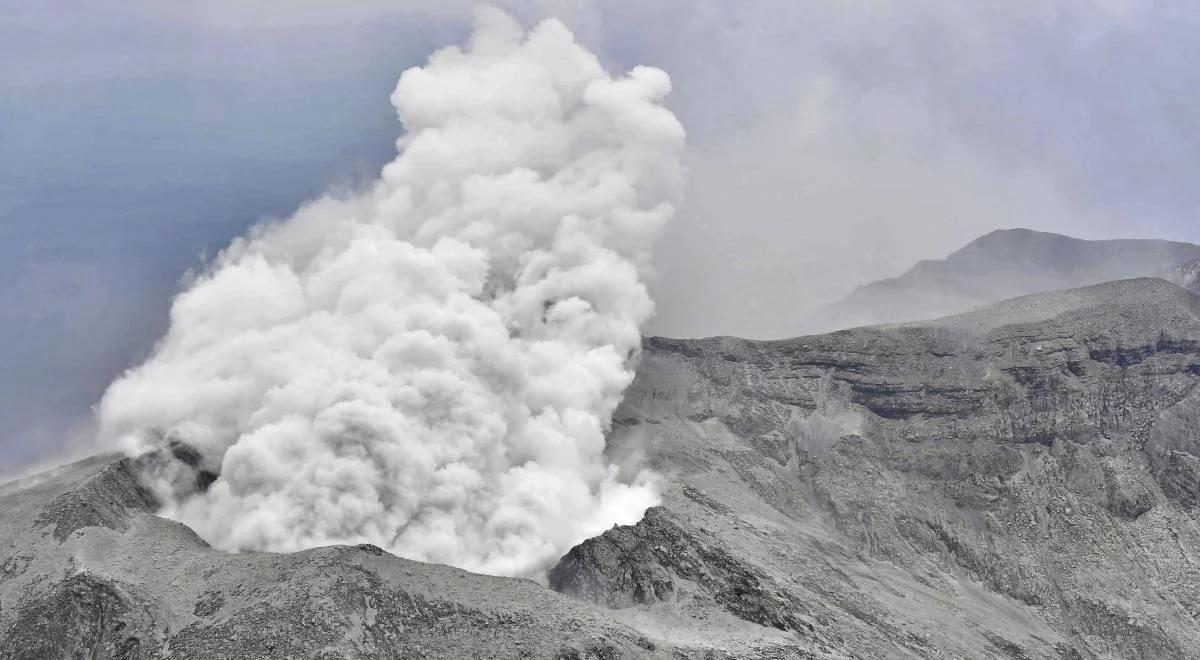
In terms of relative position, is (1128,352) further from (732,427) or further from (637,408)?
(637,408)

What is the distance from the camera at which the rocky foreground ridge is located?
68.1 metres

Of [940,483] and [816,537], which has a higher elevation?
[940,483]

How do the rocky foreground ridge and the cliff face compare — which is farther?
the cliff face

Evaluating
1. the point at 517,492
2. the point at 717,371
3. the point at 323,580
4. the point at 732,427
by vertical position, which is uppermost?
the point at 717,371

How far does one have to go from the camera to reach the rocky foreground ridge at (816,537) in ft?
223

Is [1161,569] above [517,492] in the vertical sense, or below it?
below

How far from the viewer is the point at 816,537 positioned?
101 m

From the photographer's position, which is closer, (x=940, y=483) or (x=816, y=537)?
(x=816, y=537)

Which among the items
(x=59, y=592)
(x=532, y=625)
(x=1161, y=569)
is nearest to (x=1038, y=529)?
(x=1161, y=569)

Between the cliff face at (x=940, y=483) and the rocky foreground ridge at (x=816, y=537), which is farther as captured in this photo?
the cliff face at (x=940, y=483)

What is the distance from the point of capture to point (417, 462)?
9031cm

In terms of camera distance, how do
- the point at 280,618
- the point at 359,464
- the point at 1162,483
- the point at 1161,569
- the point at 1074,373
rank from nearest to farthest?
the point at 280,618 < the point at 359,464 < the point at 1161,569 < the point at 1162,483 < the point at 1074,373

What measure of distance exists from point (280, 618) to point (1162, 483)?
347ft

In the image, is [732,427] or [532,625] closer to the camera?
[532,625]
